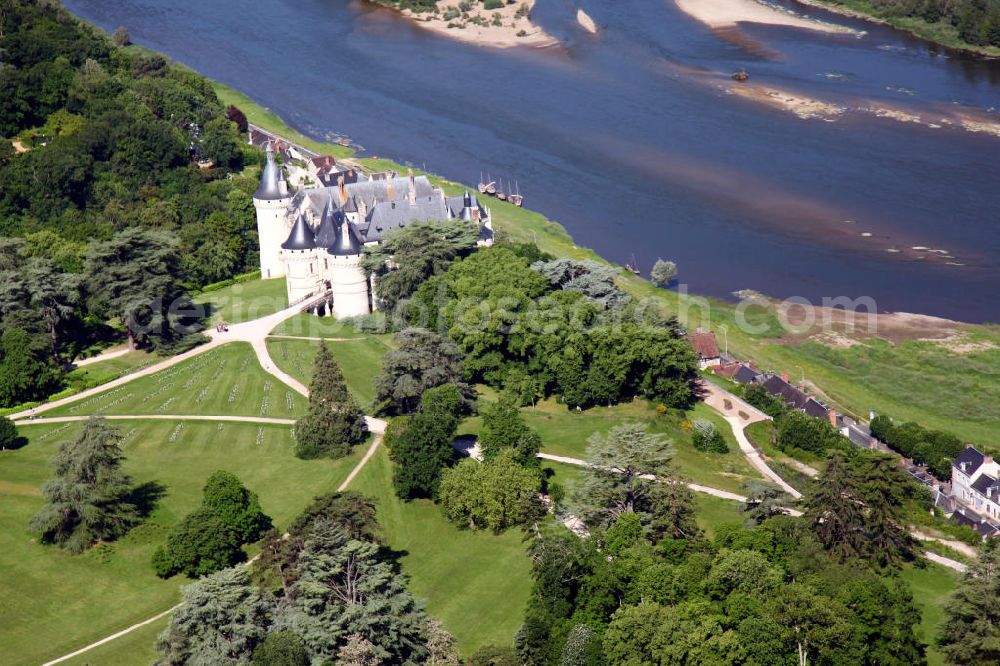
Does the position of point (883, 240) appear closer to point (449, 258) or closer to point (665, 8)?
point (449, 258)

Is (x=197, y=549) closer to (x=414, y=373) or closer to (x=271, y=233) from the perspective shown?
(x=414, y=373)

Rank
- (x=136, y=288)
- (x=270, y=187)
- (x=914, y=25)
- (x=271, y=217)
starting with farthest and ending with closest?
(x=914, y=25) → (x=271, y=217) → (x=270, y=187) → (x=136, y=288)

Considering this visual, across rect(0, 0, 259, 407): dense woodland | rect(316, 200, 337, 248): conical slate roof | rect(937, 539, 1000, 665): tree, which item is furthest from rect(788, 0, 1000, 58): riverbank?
rect(937, 539, 1000, 665): tree

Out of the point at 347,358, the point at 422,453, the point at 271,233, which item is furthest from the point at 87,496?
the point at 271,233

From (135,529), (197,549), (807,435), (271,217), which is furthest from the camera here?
(271,217)

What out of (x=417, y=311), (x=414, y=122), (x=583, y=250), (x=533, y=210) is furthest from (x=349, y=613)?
(x=414, y=122)

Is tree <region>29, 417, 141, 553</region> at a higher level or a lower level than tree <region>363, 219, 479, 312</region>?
lower

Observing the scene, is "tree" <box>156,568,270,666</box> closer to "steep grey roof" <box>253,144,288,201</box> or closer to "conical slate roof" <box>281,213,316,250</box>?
"conical slate roof" <box>281,213,316,250</box>
